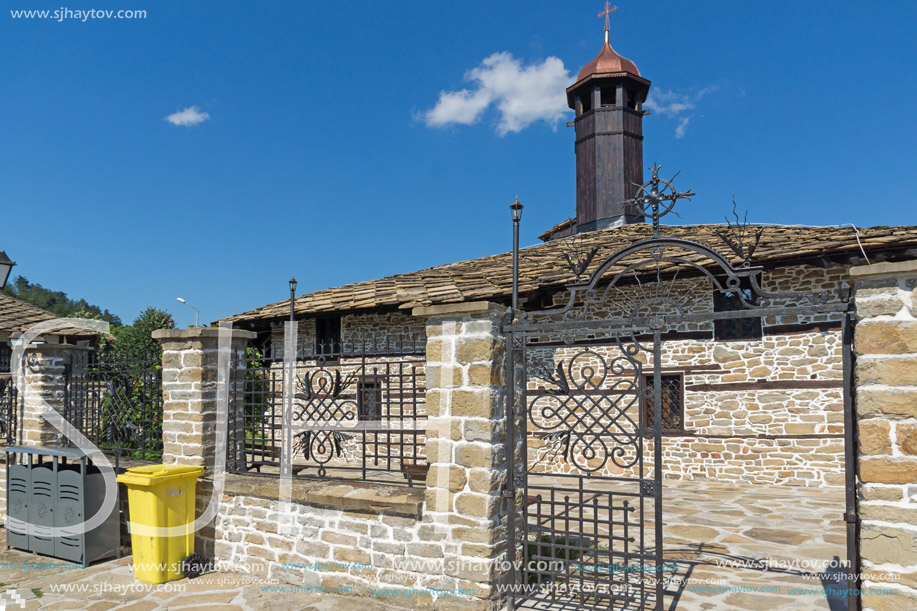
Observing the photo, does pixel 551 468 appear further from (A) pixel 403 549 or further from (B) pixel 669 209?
(B) pixel 669 209

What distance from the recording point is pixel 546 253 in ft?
45.0

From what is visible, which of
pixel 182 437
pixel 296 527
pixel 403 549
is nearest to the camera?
pixel 403 549

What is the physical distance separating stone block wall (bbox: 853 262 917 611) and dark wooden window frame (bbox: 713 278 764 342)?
7125 mm

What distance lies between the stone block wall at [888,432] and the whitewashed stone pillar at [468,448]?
2.27 m

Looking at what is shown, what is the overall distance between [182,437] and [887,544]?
5.74 metres

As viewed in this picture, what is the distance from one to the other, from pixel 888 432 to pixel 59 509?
7.25m

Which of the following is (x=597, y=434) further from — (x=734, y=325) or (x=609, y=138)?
(x=609, y=138)

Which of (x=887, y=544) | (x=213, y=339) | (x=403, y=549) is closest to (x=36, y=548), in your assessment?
(x=213, y=339)

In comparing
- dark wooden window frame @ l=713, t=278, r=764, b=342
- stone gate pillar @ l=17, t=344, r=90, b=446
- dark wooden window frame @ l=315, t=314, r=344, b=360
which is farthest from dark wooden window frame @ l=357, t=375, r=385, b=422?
dark wooden window frame @ l=315, t=314, r=344, b=360

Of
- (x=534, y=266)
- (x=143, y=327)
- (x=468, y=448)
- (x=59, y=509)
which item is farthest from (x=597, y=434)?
(x=143, y=327)

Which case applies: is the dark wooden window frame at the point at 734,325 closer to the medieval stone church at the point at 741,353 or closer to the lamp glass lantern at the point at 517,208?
the medieval stone church at the point at 741,353

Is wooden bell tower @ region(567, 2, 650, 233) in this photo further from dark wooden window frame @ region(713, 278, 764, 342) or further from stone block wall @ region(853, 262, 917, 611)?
stone block wall @ region(853, 262, 917, 611)

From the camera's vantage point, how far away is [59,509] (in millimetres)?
6352

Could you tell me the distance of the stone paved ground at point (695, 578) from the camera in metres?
4.88
